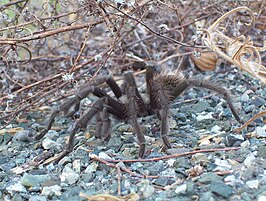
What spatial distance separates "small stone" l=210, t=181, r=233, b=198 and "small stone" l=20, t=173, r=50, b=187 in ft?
2.74

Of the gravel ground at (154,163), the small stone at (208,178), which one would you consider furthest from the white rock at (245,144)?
the small stone at (208,178)

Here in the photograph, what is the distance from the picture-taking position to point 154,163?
250 centimetres

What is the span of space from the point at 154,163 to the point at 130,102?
0.46 metres

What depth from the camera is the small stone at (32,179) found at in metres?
2.43

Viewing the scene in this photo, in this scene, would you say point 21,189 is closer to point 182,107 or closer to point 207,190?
point 207,190

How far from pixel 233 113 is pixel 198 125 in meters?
0.24

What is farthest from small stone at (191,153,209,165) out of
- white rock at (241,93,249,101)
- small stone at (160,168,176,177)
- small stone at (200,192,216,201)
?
white rock at (241,93,249,101)

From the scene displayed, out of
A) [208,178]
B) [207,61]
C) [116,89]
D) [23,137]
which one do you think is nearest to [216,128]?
[116,89]

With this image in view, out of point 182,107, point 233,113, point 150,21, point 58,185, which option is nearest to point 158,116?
point 182,107

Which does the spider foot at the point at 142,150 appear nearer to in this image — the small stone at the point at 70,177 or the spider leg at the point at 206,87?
the small stone at the point at 70,177

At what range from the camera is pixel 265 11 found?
401 cm

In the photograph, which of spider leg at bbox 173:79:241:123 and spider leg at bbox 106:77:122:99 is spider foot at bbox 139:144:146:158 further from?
spider leg at bbox 106:77:122:99

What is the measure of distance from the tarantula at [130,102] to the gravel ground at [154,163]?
83mm

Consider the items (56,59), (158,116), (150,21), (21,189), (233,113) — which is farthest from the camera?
(56,59)
